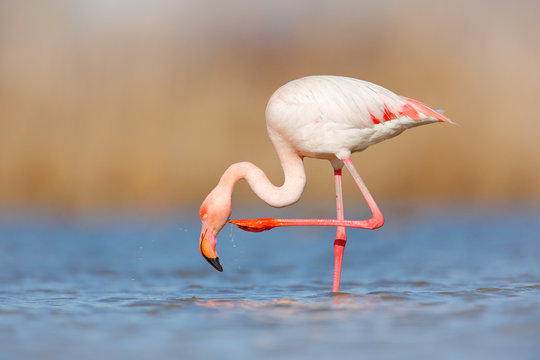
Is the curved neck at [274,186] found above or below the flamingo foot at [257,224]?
above

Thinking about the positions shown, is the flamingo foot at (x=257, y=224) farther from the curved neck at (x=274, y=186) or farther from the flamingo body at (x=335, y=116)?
the flamingo body at (x=335, y=116)

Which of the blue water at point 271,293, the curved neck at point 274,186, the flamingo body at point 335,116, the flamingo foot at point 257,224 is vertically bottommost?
the blue water at point 271,293

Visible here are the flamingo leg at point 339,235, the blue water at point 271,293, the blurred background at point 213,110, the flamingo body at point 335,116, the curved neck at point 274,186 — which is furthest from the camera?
the blurred background at point 213,110

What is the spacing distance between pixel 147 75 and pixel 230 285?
44.1 ft

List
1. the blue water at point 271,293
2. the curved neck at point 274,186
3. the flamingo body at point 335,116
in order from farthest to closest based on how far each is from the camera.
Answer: the curved neck at point 274,186 → the flamingo body at point 335,116 → the blue water at point 271,293

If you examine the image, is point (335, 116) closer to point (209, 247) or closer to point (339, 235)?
point (339, 235)

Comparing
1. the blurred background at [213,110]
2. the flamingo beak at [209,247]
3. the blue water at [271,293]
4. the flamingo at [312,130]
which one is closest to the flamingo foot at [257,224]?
the flamingo at [312,130]

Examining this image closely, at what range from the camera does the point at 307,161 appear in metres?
17.8

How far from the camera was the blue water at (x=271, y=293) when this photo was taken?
4926 mm

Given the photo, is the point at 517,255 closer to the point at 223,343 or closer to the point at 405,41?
the point at 223,343

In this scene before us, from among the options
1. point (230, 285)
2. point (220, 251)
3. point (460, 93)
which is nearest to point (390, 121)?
point (230, 285)

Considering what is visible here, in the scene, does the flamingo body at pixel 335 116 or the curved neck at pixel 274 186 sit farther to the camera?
the curved neck at pixel 274 186

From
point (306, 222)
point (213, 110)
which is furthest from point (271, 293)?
point (213, 110)

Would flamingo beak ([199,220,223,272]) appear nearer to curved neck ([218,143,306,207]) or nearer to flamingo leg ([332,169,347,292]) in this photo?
curved neck ([218,143,306,207])
